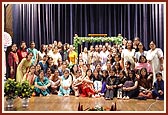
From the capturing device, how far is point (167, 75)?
12.8 ft

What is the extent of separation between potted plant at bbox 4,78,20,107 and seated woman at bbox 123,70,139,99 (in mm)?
969

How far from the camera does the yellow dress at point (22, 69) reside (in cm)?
402

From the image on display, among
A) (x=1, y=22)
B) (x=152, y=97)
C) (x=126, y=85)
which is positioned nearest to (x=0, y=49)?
(x=1, y=22)

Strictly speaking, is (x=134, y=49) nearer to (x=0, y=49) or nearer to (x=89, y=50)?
(x=89, y=50)

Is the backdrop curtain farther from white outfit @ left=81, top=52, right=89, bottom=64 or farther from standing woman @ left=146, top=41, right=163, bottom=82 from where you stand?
white outfit @ left=81, top=52, right=89, bottom=64

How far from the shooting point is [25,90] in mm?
→ 3975

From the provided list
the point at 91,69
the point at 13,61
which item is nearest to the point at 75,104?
the point at 91,69

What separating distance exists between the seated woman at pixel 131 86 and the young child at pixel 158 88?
166mm

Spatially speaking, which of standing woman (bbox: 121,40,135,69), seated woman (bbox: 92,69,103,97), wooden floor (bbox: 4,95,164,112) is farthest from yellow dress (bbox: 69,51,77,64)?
standing woman (bbox: 121,40,135,69)

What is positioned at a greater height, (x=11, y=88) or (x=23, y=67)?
(x=23, y=67)

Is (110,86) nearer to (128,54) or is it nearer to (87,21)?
(128,54)

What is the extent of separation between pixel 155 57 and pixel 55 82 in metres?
0.93

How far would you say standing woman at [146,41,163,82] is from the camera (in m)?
3.95

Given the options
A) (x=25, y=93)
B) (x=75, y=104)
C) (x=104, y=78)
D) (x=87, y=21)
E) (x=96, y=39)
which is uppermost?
(x=87, y=21)
